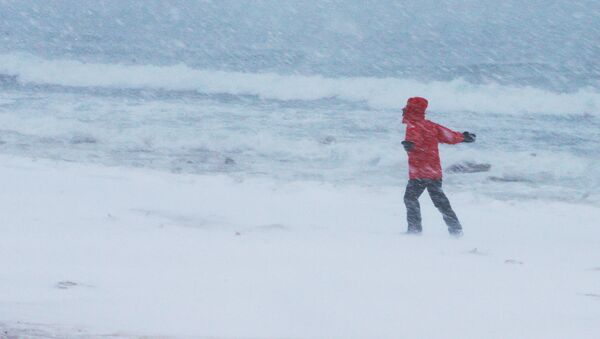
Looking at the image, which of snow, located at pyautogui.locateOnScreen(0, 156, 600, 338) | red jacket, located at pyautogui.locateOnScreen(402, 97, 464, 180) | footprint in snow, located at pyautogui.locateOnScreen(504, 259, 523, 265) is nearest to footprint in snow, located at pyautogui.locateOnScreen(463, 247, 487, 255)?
snow, located at pyautogui.locateOnScreen(0, 156, 600, 338)

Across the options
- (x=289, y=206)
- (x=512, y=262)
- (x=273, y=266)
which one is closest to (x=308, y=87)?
(x=289, y=206)

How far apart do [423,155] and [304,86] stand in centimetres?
2255

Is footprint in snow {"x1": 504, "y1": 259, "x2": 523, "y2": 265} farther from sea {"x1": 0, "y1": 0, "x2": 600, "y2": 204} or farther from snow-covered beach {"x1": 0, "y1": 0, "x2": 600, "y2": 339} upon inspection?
sea {"x1": 0, "y1": 0, "x2": 600, "y2": 204}

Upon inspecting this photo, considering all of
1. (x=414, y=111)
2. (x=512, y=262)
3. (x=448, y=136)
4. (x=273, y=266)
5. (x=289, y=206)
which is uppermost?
(x=414, y=111)

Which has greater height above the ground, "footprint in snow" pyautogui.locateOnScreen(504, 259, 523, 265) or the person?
the person

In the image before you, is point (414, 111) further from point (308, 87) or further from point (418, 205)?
point (308, 87)

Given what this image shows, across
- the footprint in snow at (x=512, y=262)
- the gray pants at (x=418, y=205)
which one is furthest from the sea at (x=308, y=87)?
the footprint in snow at (x=512, y=262)

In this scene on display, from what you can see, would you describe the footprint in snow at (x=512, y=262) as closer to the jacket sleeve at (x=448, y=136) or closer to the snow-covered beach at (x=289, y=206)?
the snow-covered beach at (x=289, y=206)

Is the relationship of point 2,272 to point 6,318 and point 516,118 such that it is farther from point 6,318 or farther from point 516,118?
point 516,118

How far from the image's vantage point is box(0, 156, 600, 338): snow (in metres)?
4.54

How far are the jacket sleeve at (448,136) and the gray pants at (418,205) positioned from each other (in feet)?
1.52

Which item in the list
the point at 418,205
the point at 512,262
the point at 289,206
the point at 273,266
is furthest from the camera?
the point at 289,206

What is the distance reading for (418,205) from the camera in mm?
8375

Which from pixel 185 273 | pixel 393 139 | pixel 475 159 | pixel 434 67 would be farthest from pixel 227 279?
pixel 434 67
